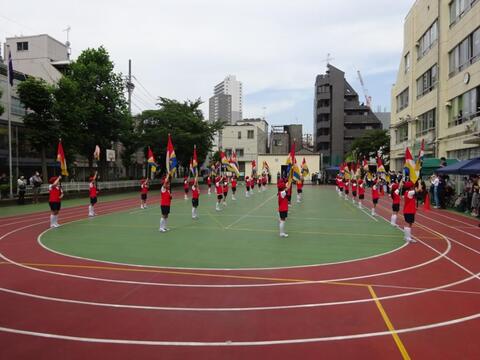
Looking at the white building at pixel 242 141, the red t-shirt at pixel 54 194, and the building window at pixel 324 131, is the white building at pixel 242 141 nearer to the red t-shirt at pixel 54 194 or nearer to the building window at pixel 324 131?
the building window at pixel 324 131

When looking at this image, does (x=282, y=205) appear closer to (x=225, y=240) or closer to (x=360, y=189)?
(x=225, y=240)

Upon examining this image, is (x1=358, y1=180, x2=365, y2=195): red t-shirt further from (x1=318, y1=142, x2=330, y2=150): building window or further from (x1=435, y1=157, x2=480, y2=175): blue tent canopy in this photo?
(x1=318, y1=142, x2=330, y2=150): building window

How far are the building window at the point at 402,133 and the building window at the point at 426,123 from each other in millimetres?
4022

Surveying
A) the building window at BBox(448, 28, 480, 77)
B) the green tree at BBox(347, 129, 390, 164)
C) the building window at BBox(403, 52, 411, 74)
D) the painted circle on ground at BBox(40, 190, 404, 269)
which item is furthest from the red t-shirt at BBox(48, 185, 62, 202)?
the green tree at BBox(347, 129, 390, 164)

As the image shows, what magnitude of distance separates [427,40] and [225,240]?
29.8 m

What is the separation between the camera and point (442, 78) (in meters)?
28.7

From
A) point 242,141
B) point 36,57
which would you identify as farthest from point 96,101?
point 242,141

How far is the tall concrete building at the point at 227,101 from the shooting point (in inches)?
4589

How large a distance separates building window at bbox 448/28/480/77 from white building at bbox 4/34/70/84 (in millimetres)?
39668

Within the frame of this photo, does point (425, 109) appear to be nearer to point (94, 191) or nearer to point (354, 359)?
point (94, 191)

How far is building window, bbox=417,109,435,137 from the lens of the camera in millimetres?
31719

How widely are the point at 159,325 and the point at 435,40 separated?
3271cm

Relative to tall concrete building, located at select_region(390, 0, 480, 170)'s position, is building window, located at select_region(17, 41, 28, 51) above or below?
above

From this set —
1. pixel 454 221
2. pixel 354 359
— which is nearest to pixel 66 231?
pixel 354 359
